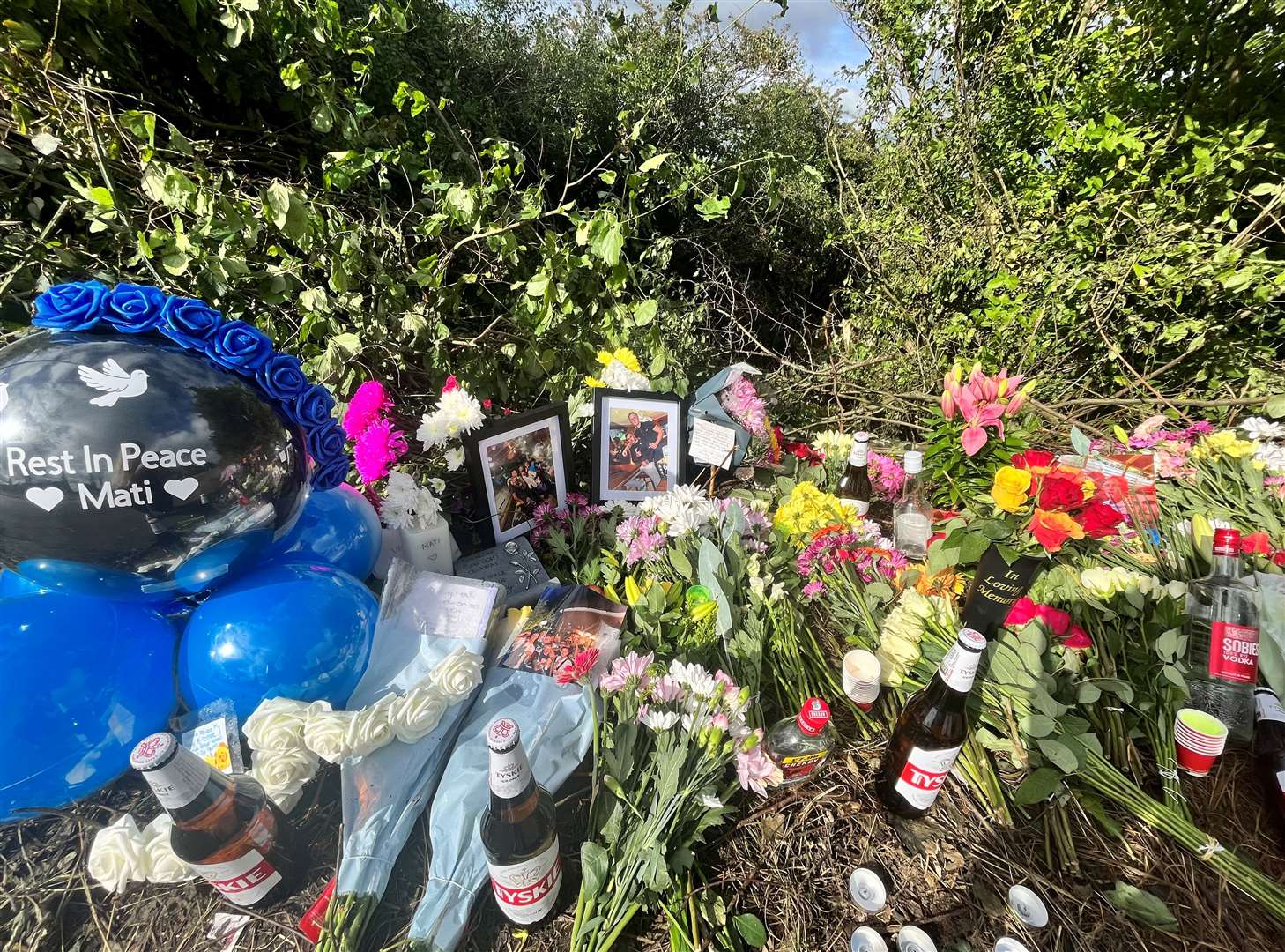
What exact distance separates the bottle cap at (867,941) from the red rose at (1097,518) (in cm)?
90

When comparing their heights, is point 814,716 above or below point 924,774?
above

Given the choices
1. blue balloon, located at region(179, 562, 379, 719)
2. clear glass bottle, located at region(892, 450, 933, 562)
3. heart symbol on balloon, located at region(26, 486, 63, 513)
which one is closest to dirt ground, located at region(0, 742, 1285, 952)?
blue balloon, located at region(179, 562, 379, 719)

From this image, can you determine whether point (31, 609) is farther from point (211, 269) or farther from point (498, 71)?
point (498, 71)

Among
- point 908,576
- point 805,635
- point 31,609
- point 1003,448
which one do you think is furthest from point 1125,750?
point 31,609

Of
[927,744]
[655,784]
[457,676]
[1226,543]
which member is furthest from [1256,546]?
[457,676]

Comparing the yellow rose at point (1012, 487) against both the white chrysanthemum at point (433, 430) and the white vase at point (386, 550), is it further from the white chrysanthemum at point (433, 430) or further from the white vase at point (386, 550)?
the white vase at point (386, 550)

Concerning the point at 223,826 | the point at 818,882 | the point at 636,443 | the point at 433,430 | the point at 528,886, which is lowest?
the point at 818,882

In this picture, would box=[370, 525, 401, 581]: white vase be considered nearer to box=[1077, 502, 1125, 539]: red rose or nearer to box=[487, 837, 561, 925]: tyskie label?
box=[487, 837, 561, 925]: tyskie label

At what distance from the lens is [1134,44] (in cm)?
281

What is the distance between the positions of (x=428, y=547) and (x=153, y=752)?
0.79 metres

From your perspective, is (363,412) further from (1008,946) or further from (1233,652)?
(1233,652)

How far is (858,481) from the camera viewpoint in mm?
1901

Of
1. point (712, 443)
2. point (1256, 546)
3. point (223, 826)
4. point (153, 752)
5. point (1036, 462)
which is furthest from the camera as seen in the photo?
point (712, 443)

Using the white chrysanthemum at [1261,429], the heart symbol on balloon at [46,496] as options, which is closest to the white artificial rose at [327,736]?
the heart symbol on balloon at [46,496]
